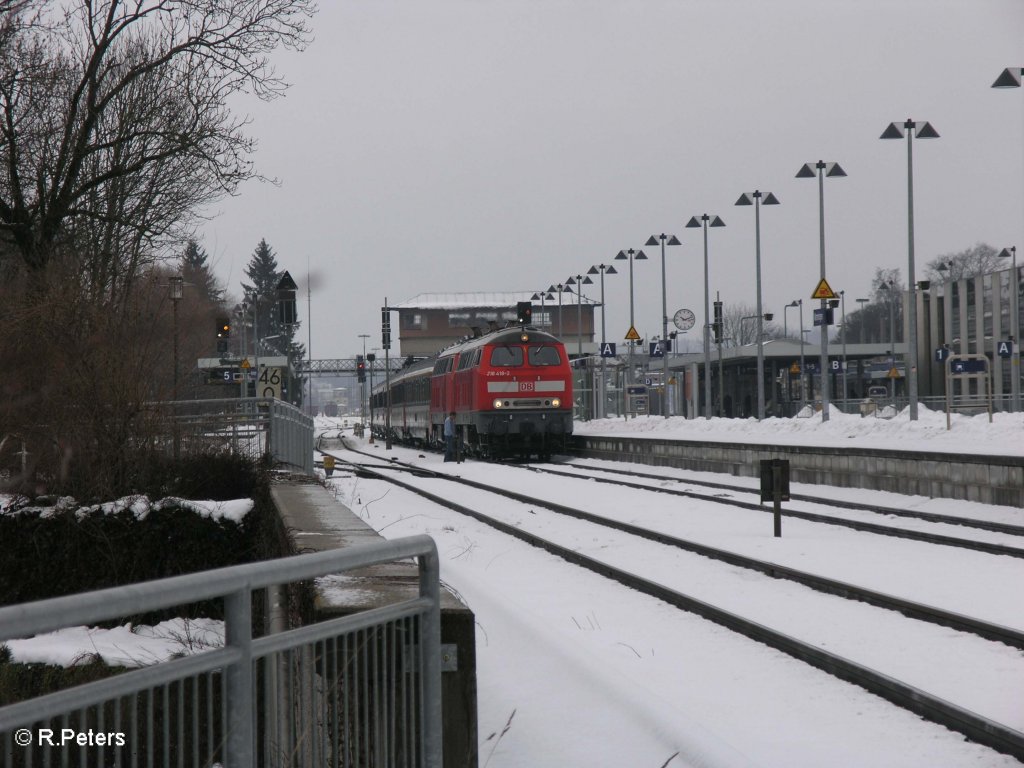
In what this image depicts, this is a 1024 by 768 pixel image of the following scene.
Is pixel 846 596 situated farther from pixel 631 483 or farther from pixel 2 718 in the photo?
pixel 631 483

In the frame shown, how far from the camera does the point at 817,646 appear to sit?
789cm

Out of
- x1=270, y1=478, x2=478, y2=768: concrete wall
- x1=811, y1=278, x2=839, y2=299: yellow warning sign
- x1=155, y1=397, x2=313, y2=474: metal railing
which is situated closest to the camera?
x1=270, y1=478, x2=478, y2=768: concrete wall

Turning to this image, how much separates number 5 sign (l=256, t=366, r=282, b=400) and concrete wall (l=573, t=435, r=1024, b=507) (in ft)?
31.4

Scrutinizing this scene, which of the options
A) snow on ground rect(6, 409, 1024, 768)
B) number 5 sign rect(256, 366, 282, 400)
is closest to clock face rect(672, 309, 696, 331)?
number 5 sign rect(256, 366, 282, 400)

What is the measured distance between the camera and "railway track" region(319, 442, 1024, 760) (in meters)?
5.91

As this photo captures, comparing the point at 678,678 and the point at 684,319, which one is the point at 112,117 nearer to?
the point at 678,678

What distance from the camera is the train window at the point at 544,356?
3325 centimetres

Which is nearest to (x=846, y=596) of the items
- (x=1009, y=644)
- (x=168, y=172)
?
(x=1009, y=644)

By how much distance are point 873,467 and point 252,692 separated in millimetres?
18980

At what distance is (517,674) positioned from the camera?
7.54 meters

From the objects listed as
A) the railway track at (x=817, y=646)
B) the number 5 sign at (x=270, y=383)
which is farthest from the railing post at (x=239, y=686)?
the number 5 sign at (x=270, y=383)

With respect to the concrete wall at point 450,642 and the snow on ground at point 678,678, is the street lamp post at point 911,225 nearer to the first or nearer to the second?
the snow on ground at point 678,678

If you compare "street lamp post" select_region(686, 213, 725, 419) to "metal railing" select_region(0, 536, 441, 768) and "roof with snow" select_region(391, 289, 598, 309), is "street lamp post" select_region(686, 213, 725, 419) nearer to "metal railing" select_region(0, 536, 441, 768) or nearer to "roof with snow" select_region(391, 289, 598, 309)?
"metal railing" select_region(0, 536, 441, 768)

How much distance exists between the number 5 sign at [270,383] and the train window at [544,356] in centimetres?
771
